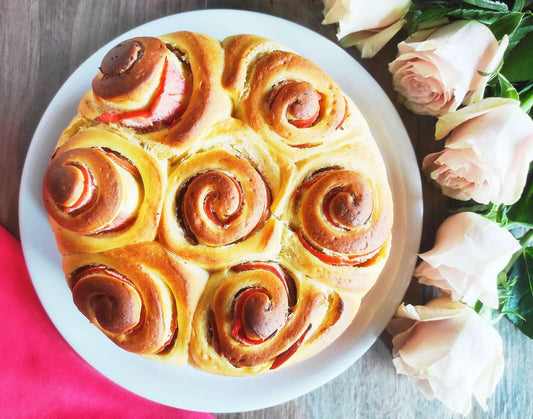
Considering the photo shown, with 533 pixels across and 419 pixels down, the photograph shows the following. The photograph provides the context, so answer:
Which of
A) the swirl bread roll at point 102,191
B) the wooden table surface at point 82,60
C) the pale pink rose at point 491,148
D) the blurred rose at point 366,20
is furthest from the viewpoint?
the wooden table surface at point 82,60

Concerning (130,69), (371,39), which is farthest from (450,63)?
(130,69)

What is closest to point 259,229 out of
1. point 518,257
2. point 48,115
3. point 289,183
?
point 289,183

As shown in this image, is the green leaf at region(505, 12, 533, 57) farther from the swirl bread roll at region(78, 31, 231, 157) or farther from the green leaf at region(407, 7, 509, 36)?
the swirl bread roll at region(78, 31, 231, 157)

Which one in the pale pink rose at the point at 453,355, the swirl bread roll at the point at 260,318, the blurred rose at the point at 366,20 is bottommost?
the pale pink rose at the point at 453,355

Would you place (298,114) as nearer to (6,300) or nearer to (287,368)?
(287,368)

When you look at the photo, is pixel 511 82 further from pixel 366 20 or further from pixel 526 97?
pixel 366 20

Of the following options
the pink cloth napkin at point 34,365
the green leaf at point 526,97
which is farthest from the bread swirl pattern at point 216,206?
the green leaf at point 526,97

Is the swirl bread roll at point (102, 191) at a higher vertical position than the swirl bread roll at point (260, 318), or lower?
higher

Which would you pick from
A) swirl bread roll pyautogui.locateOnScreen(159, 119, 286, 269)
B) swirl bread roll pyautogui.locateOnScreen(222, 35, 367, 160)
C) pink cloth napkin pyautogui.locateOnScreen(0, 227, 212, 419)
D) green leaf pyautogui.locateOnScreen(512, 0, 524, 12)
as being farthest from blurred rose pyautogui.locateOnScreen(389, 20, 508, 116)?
pink cloth napkin pyautogui.locateOnScreen(0, 227, 212, 419)

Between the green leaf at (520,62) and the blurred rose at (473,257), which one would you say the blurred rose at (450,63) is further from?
the blurred rose at (473,257)
